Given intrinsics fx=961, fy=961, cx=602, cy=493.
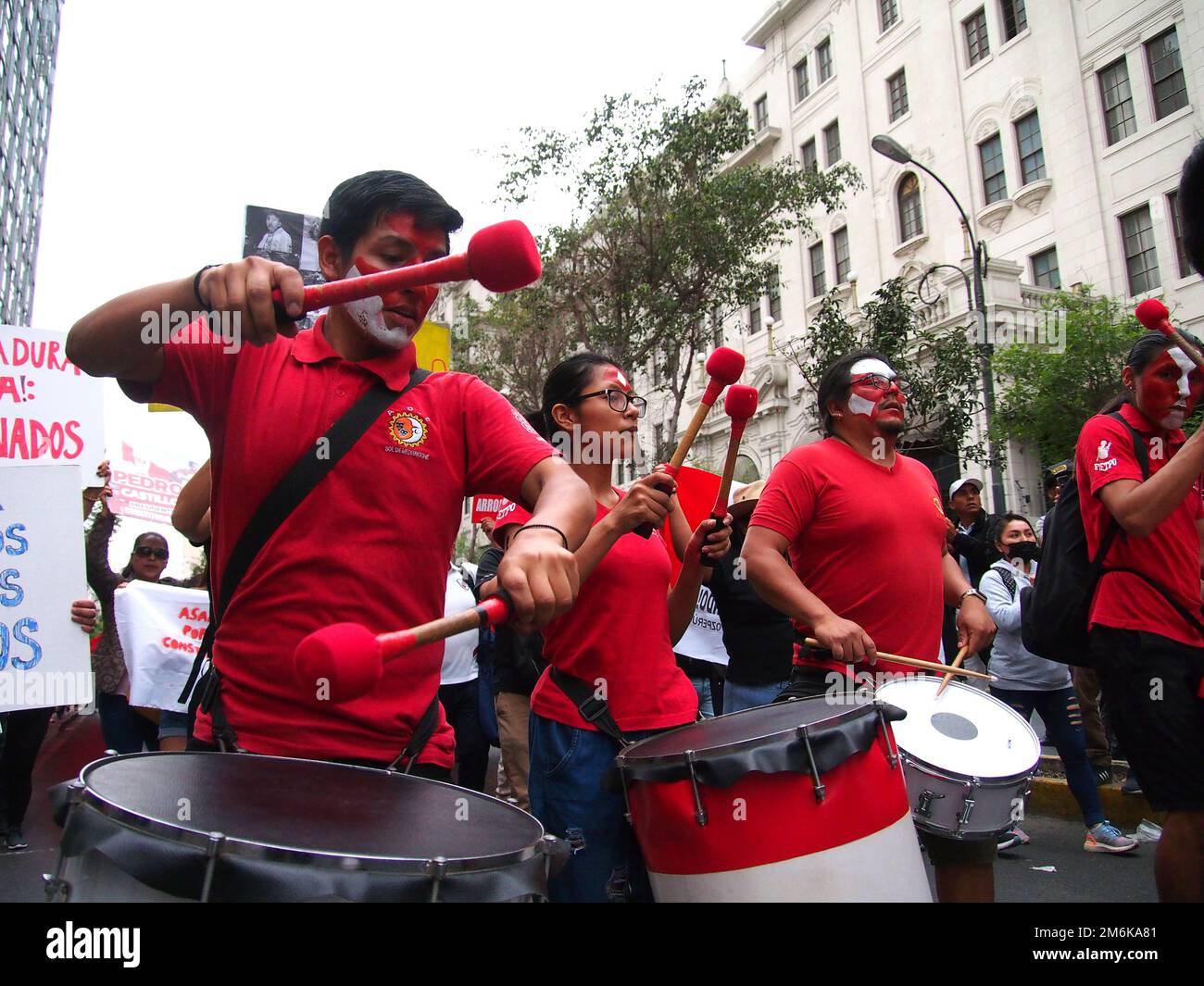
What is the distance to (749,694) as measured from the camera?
472cm

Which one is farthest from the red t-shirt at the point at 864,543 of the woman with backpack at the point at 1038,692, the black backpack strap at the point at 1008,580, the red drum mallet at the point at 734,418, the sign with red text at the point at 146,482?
the sign with red text at the point at 146,482

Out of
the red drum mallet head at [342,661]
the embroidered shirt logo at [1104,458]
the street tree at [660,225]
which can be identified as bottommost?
the red drum mallet head at [342,661]

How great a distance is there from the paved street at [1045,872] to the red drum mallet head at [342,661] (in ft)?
10.1

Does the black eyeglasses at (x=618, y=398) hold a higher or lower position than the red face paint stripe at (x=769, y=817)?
higher

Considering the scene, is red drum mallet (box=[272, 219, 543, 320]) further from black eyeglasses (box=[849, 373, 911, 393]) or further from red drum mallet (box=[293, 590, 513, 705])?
black eyeglasses (box=[849, 373, 911, 393])

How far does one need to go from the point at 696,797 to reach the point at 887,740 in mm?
478

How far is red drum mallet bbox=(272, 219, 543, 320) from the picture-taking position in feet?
4.63

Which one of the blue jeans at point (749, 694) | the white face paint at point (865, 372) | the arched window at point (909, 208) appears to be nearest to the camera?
the white face paint at point (865, 372)

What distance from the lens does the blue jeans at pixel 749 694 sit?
4648 mm

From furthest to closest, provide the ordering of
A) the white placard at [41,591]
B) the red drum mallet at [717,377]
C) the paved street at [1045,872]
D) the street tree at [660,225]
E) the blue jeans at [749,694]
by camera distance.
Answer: the street tree at [660,225] → the white placard at [41,591] → the blue jeans at [749,694] → the paved street at [1045,872] → the red drum mallet at [717,377]

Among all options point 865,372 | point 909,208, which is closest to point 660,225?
point 909,208

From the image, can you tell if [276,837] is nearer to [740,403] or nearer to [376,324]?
[376,324]

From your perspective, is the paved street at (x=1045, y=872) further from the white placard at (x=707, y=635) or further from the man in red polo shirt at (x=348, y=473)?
the man in red polo shirt at (x=348, y=473)
